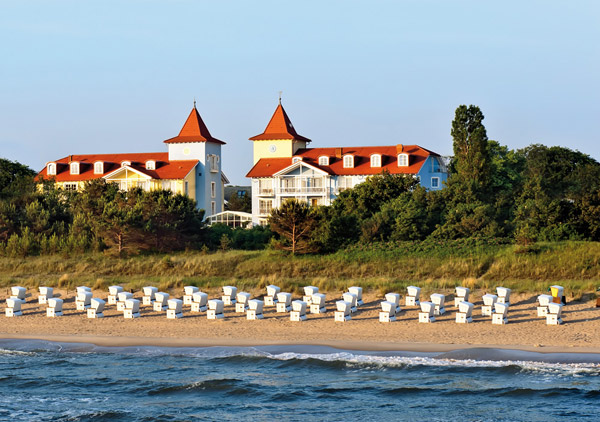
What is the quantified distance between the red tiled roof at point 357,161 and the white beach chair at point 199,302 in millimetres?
37089

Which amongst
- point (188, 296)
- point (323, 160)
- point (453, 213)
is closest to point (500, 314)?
point (188, 296)

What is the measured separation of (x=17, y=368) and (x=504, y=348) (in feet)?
40.3

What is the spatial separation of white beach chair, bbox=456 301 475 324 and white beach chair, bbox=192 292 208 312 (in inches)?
307

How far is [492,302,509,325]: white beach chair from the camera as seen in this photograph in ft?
74.3

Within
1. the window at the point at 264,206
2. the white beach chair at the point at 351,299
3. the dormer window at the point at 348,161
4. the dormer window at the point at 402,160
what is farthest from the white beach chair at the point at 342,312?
the window at the point at 264,206

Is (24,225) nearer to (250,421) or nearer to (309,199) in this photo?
(309,199)

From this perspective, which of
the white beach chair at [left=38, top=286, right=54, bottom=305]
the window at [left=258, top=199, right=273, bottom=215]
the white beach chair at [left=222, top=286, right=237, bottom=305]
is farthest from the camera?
the window at [left=258, top=199, right=273, bottom=215]

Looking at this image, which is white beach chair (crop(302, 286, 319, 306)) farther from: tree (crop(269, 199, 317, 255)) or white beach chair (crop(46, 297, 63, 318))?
tree (crop(269, 199, 317, 255))

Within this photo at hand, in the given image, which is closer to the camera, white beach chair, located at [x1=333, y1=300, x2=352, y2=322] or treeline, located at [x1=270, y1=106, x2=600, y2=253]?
white beach chair, located at [x1=333, y1=300, x2=352, y2=322]

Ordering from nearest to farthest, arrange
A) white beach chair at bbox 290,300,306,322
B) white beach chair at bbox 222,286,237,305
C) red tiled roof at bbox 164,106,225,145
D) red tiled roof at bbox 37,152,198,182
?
white beach chair at bbox 290,300,306,322
white beach chair at bbox 222,286,237,305
red tiled roof at bbox 37,152,198,182
red tiled roof at bbox 164,106,225,145

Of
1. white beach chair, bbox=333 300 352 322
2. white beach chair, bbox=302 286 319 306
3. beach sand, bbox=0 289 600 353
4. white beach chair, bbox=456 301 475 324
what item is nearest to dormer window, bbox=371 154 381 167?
beach sand, bbox=0 289 600 353

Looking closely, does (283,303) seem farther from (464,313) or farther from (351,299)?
(464,313)

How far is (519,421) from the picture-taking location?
16.4 meters

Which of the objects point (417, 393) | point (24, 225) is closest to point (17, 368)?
point (417, 393)
